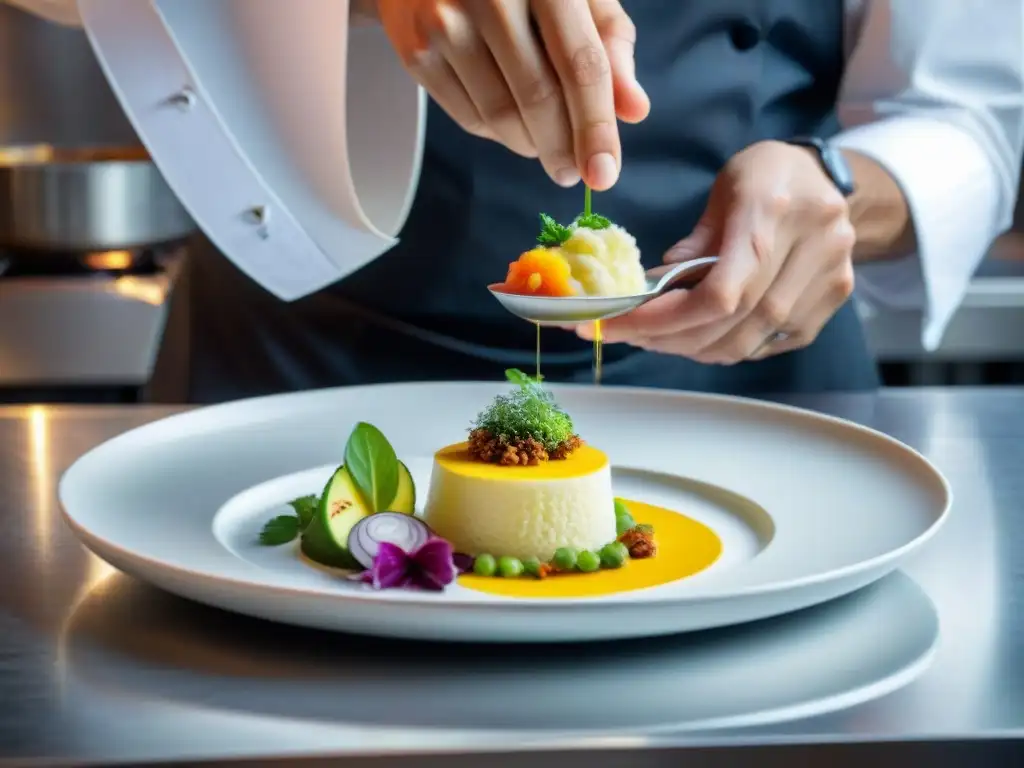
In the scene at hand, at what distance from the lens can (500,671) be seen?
2.80 feet

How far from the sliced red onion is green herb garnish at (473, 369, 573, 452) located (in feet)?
0.60

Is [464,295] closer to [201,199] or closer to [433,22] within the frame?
[201,199]

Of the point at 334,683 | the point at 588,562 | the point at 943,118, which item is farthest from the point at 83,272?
the point at 334,683

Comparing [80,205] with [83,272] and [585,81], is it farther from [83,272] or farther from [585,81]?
[585,81]

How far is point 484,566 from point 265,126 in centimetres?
76

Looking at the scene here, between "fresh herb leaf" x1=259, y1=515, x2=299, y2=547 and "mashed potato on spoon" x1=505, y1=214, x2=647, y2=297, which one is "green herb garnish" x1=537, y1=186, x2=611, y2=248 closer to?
"mashed potato on spoon" x1=505, y1=214, x2=647, y2=297

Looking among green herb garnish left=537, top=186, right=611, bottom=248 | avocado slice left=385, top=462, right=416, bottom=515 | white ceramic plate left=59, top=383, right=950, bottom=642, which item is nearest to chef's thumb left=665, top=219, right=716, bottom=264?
white ceramic plate left=59, top=383, right=950, bottom=642

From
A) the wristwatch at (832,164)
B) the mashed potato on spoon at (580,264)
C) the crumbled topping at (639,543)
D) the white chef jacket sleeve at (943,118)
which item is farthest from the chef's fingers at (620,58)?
the white chef jacket sleeve at (943,118)

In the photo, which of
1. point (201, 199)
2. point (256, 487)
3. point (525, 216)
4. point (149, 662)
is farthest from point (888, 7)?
point (149, 662)

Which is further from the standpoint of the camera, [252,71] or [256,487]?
[252,71]

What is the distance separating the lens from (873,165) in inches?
73.1

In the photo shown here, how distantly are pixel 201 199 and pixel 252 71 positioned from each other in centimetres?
17

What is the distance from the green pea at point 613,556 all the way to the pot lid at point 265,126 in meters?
0.58

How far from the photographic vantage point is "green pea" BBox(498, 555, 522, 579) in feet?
3.79
